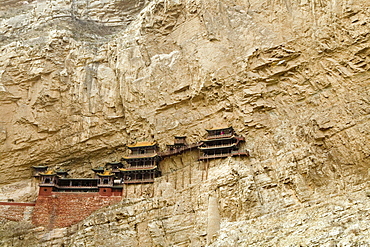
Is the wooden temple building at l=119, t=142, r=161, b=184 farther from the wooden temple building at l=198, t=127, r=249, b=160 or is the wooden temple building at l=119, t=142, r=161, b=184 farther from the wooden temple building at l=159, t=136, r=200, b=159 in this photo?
the wooden temple building at l=198, t=127, r=249, b=160

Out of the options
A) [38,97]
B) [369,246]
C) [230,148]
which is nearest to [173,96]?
[230,148]

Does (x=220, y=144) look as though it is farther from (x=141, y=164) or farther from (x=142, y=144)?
(x=142, y=144)

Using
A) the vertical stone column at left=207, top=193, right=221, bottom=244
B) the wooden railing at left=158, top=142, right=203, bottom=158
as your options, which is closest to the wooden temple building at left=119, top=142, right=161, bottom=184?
the wooden railing at left=158, top=142, right=203, bottom=158

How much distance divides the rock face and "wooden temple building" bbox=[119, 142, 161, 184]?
1.11m

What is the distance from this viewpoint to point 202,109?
3481 cm

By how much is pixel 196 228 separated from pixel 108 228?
641cm

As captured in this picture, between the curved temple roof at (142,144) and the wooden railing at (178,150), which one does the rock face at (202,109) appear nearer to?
the wooden railing at (178,150)

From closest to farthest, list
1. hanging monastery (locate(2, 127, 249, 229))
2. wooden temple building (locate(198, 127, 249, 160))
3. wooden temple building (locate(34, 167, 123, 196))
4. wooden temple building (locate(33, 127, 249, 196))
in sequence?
hanging monastery (locate(2, 127, 249, 229)) → wooden temple building (locate(198, 127, 249, 160)) → wooden temple building (locate(33, 127, 249, 196)) → wooden temple building (locate(34, 167, 123, 196))

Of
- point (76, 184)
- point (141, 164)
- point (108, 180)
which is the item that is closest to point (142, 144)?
point (141, 164)

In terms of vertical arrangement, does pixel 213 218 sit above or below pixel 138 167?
below

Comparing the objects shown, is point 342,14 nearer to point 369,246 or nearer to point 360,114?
point 360,114

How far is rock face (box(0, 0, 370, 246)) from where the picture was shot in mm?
A: 26672

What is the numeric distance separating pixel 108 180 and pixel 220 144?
9418 mm

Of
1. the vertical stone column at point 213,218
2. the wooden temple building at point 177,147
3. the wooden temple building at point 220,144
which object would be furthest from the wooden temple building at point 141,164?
the vertical stone column at point 213,218
